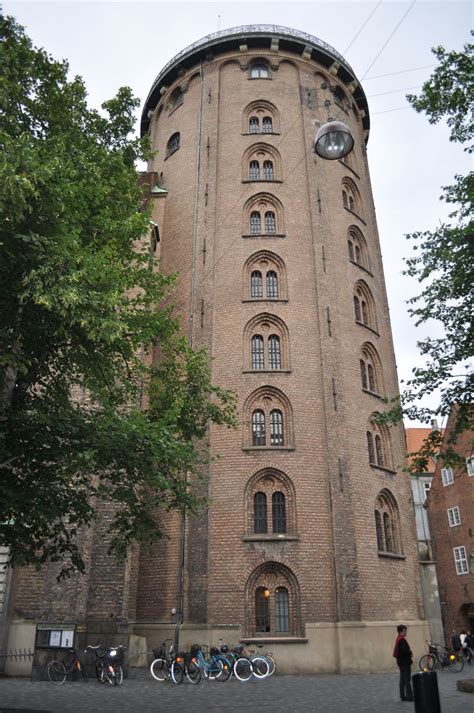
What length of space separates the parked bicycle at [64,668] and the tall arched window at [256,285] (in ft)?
47.6

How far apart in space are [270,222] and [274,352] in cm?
651

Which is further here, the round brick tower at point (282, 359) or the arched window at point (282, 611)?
the round brick tower at point (282, 359)

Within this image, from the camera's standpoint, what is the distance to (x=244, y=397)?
22.1 metres

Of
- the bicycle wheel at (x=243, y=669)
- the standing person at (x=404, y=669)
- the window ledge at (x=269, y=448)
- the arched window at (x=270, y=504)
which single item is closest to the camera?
the standing person at (x=404, y=669)

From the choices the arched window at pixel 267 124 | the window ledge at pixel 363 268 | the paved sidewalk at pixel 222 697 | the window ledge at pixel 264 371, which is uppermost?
the arched window at pixel 267 124

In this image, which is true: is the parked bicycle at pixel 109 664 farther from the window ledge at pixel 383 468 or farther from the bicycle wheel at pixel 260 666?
the window ledge at pixel 383 468

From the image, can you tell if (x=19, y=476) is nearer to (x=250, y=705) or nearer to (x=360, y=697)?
(x=250, y=705)

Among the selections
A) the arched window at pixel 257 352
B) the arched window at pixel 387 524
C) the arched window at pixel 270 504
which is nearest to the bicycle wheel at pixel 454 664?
the arched window at pixel 387 524

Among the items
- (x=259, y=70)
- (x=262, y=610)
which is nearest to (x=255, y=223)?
(x=259, y=70)

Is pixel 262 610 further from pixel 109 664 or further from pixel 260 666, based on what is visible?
pixel 109 664

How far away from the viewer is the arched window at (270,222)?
26078 millimetres

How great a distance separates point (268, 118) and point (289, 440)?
651 inches

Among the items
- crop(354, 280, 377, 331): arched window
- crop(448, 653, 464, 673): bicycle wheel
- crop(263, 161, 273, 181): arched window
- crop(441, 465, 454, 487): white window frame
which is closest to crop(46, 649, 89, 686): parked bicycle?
crop(448, 653, 464, 673): bicycle wheel

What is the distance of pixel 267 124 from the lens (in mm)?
28922
